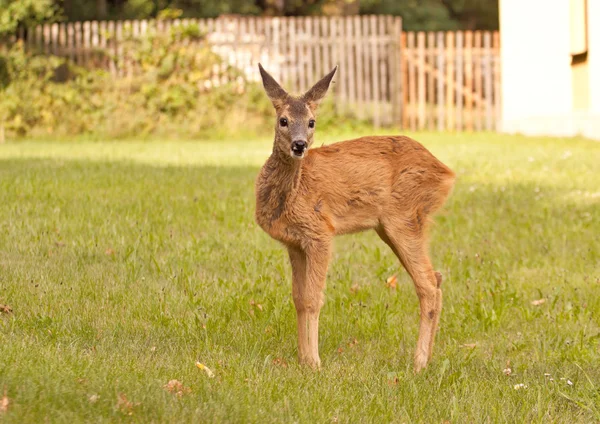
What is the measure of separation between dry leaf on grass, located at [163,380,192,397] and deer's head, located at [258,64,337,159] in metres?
1.54

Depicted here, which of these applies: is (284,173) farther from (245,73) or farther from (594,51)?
(245,73)

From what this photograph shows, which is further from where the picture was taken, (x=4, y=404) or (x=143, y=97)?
(x=143, y=97)

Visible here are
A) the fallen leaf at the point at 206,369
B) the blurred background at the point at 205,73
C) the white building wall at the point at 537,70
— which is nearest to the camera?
the fallen leaf at the point at 206,369

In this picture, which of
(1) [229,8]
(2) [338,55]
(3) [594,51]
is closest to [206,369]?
(3) [594,51]

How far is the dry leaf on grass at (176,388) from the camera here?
4.30 metres

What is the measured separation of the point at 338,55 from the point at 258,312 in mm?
17799

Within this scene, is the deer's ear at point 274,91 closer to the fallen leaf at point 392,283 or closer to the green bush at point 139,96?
the fallen leaf at point 392,283

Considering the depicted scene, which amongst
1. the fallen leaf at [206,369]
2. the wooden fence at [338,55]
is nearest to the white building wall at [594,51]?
the wooden fence at [338,55]

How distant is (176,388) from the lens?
4355 millimetres

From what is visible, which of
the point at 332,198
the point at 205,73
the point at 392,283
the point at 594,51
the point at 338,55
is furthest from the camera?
the point at 338,55

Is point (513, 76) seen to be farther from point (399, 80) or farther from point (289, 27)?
point (289, 27)

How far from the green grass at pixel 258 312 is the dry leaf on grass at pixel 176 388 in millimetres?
54

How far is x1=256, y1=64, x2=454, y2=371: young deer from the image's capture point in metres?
5.59

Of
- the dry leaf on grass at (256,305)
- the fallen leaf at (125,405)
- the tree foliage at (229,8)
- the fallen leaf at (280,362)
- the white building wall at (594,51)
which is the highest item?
the tree foliage at (229,8)
